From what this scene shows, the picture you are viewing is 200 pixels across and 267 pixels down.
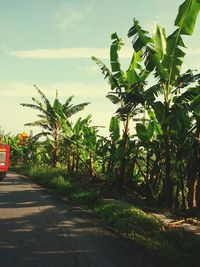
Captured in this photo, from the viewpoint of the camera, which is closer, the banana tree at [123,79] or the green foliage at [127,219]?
the green foliage at [127,219]

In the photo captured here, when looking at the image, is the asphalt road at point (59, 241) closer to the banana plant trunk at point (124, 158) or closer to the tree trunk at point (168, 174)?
the tree trunk at point (168, 174)

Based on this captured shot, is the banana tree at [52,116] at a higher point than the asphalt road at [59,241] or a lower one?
higher

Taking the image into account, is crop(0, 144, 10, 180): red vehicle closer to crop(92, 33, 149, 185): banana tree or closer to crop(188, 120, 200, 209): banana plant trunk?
crop(92, 33, 149, 185): banana tree

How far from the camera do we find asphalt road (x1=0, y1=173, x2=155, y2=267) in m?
5.31

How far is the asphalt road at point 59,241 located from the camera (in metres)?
5.31

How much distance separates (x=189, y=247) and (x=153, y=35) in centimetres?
620

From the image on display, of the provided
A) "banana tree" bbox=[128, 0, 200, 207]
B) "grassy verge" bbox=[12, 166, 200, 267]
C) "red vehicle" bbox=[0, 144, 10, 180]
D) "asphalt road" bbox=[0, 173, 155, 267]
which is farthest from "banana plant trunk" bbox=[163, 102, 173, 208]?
"red vehicle" bbox=[0, 144, 10, 180]

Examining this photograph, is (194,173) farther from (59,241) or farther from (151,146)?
(59,241)

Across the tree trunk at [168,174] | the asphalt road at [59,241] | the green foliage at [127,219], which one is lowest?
the asphalt road at [59,241]

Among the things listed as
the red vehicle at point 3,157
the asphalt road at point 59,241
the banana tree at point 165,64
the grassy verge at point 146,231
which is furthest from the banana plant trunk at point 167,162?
the red vehicle at point 3,157

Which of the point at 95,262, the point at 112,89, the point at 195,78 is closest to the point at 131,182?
the point at 112,89

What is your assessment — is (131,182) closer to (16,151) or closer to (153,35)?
(153,35)

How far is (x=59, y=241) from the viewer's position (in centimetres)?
636

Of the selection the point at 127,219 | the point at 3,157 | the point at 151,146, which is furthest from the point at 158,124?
the point at 3,157
